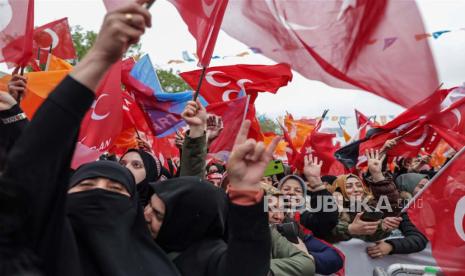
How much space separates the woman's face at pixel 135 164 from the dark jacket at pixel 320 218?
49.0 inches

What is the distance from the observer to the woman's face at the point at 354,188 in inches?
199

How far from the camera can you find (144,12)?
1.40 metres

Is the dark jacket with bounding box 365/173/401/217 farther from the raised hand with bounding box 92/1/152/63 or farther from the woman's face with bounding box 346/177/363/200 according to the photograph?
the raised hand with bounding box 92/1/152/63

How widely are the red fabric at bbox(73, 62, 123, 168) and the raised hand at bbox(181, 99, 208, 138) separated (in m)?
1.94

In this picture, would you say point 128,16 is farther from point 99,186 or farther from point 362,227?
point 362,227

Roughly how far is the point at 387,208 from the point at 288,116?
24.3 feet

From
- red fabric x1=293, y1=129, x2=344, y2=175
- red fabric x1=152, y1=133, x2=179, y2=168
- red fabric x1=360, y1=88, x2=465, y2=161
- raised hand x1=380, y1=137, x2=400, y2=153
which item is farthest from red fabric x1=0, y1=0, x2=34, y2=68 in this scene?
red fabric x1=293, y1=129, x2=344, y2=175

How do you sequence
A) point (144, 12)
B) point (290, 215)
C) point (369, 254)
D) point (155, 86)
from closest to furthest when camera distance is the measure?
point (144, 12) → point (290, 215) → point (369, 254) → point (155, 86)

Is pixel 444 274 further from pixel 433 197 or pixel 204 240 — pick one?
pixel 204 240

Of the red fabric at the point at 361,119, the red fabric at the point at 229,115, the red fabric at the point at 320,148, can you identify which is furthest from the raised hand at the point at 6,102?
the red fabric at the point at 361,119

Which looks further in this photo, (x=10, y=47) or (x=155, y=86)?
(x=155, y=86)

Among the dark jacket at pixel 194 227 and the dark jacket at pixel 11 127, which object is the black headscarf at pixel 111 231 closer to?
the dark jacket at pixel 194 227

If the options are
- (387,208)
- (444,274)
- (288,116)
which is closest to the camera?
(444,274)

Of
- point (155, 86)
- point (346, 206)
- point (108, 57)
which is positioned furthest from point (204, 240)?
point (155, 86)
